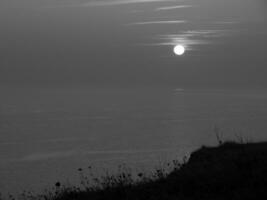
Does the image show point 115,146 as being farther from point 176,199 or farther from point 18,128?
point 176,199

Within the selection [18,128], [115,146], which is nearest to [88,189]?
[115,146]

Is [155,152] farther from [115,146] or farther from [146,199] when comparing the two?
[146,199]

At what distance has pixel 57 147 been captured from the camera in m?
97.4

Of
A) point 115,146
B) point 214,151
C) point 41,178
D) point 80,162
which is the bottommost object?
point 214,151

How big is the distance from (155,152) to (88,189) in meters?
75.8

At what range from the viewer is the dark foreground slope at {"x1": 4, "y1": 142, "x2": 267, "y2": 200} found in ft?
27.7

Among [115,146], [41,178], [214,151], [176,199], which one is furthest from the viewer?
[115,146]

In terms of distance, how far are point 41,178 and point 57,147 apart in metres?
39.9

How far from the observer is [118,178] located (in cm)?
1023

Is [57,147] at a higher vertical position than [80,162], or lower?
higher

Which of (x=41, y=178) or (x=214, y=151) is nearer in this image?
(x=214, y=151)

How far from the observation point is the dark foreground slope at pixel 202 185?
843 cm

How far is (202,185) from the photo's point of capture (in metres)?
8.99

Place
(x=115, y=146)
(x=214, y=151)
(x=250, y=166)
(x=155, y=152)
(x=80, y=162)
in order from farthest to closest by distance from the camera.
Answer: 1. (x=115, y=146)
2. (x=155, y=152)
3. (x=80, y=162)
4. (x=214, y=151)
5. (x=250, y=166)
